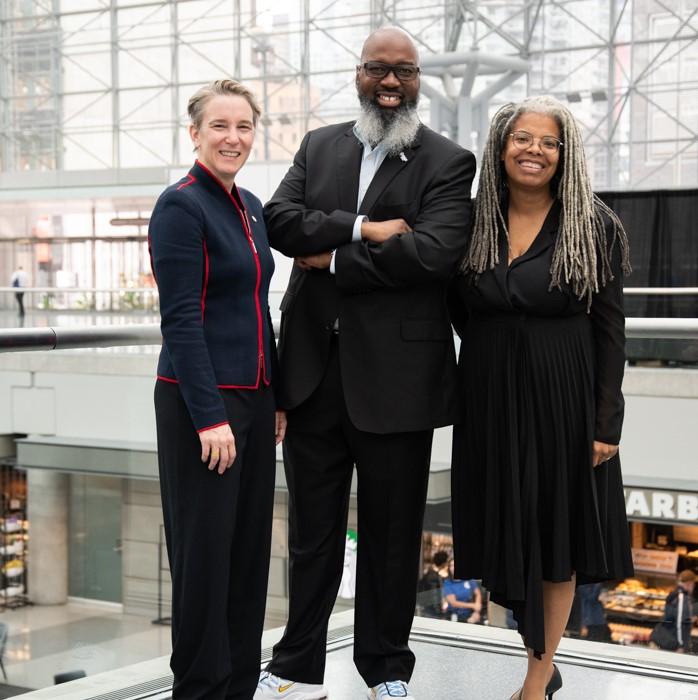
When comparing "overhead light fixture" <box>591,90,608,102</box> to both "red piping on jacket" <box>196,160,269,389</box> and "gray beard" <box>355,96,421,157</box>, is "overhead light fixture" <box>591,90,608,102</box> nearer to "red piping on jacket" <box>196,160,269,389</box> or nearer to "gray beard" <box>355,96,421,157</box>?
"gray beard" <box>355,96,421,157</box>

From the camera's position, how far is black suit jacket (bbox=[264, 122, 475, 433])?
268 centimetres

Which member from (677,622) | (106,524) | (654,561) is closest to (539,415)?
(677,622)

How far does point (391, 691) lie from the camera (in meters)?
2.92

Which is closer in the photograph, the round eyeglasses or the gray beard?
the round eyeglasses

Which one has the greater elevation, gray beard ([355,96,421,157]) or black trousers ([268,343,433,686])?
gray beard ([355,96,421,157])

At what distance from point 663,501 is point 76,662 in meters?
3.39

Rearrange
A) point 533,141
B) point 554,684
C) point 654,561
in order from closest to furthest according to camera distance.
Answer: point 533,141 < point 554,684 < point 654,561

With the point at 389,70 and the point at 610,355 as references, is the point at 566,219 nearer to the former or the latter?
the point at 610,355

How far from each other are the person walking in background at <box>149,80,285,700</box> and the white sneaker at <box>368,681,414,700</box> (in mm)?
560

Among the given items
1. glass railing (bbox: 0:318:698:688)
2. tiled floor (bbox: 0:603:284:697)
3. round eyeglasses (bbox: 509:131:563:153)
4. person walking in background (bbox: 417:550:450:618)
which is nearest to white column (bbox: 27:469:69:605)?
glass railing (bbox: 0:318:698:688)

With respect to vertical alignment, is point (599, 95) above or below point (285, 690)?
above

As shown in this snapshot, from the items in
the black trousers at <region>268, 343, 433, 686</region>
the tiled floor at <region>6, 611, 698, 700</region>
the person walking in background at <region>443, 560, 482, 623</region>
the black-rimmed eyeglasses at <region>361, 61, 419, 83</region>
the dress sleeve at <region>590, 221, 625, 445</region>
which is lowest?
the tiled floor at <region>6, 611, 698, 700</region>

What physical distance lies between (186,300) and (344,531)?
96 cm

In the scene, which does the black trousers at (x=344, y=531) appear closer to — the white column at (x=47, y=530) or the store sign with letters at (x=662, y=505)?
the store sign with letters at (x=662, y=505)
